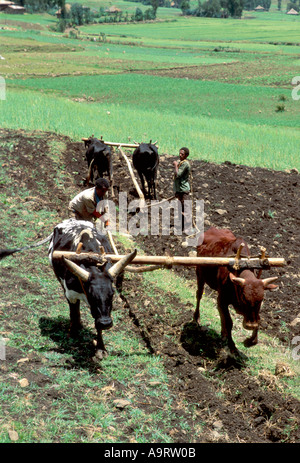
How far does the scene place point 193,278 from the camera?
33.8ft

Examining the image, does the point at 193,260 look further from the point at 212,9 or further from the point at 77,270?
the point at 212,9

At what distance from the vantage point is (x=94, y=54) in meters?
53.6

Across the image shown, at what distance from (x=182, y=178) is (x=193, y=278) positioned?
8.48 ft

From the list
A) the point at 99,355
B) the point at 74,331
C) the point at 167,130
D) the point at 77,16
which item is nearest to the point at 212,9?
the point at 77,16

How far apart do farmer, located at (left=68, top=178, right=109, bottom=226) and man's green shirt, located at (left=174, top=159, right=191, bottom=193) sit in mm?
3670

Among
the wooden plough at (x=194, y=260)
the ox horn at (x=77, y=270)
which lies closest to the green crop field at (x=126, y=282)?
the ox horn at (x=77, y=270)

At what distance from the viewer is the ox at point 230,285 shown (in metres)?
6.26

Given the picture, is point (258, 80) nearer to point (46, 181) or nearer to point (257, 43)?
point (46, 181)

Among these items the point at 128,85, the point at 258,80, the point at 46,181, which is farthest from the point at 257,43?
the point at 46,181

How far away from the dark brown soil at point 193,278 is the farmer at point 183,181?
1.71ft

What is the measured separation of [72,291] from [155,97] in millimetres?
25955

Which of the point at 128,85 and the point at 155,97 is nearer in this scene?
the point at 155,97

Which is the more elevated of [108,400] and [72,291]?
[72,291]

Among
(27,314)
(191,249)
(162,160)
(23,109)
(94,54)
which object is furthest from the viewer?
(94,54)
